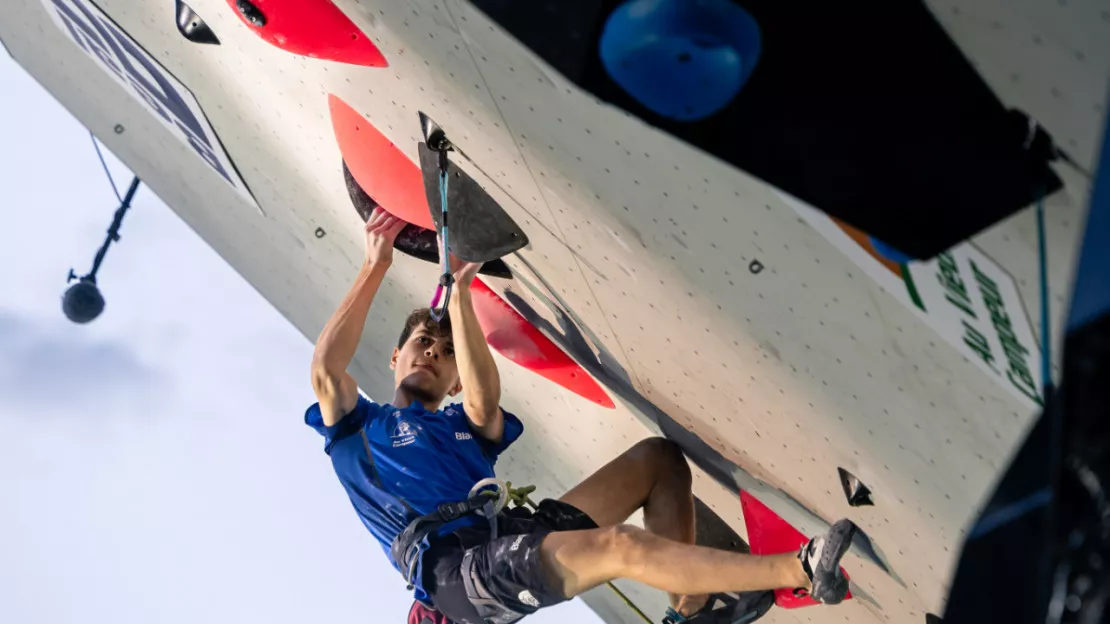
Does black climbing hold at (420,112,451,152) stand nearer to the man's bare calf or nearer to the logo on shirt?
the logo on shirt

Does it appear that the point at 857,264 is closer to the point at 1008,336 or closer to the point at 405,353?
the point at 1008,336

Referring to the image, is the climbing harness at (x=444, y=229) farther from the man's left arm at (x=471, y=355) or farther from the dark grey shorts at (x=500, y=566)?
the dark grey shorts at (x=500, y=566)

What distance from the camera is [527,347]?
285 cm

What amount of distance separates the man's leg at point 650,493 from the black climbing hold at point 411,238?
0.54 metres

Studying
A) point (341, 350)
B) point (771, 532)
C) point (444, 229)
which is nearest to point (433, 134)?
point (444, 229)

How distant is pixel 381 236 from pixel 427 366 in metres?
0.36

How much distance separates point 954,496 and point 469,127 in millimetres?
1057

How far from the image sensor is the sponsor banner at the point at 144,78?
9.02 feet

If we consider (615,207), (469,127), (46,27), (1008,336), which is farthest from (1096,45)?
(46,27)

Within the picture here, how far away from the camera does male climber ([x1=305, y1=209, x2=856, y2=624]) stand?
174 cm

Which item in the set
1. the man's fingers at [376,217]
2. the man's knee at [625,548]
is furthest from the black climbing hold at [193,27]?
the man's knee at [625,548]

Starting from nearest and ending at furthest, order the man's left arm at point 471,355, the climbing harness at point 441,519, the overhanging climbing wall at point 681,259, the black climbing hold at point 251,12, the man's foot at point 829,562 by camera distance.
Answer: the overhanging climbing wall at point 681,259
the man's foot at point 829,562
the black climbing hold at point 251,12
the climbing harness at point 441,519
the man's left arm at point 471,355

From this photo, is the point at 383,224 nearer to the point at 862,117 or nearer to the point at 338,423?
the point at 338,423

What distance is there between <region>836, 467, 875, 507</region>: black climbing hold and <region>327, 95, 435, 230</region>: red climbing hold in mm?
1073
